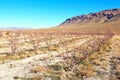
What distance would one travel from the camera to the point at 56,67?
667 inches

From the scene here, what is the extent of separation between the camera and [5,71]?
1576cm

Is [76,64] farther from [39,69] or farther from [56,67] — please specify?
[39,69]

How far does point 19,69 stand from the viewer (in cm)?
1647

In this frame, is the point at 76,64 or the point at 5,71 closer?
the point at 5,71

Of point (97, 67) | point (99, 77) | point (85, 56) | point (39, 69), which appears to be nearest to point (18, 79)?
point (39, 69)

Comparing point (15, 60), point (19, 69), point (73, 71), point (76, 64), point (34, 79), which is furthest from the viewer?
point (15, 60)

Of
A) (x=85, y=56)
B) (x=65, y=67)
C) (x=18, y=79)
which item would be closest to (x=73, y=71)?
(x=65, y=67)

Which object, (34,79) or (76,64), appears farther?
(76,64)

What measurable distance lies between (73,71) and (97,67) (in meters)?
2.33

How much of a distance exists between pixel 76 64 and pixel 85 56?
10.1 feet

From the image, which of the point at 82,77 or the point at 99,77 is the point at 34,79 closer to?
the point at 82,77

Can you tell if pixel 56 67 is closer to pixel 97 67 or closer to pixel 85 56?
pixel 97 67

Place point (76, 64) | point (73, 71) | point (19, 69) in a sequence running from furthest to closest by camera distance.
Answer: point (76, 64) → point (19, 69) → point (73, 71)

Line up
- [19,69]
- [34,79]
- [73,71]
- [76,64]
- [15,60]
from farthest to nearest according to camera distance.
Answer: [15,60] → [76,64] → [19,69] → [73,71] → [34,79]
